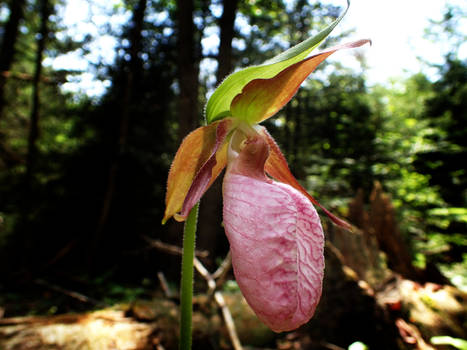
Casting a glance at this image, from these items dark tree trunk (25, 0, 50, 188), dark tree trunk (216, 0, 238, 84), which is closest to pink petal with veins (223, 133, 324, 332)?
dark tree trunk (216, 0, 238, 84)

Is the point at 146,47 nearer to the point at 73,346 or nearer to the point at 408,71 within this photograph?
the point at 73,346

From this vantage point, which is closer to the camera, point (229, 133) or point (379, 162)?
point (229, 133)

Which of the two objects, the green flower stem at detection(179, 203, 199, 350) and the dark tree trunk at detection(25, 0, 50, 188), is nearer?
the green flower stem at detection(179, 203, 199, 350)

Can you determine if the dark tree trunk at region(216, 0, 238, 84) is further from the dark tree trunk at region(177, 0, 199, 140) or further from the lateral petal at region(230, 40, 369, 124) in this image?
the lateral petal at region(230, 40, 369, 124)

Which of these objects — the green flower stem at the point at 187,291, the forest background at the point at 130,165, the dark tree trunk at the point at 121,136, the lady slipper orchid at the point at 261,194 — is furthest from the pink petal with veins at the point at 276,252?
the dark tree trunk at the point at 121,136

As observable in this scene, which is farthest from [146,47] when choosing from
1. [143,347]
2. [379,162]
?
[143,347]

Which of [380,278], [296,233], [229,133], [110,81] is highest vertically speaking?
[110,81]

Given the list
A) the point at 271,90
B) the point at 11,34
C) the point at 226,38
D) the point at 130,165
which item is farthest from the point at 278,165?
the point at 11,34
